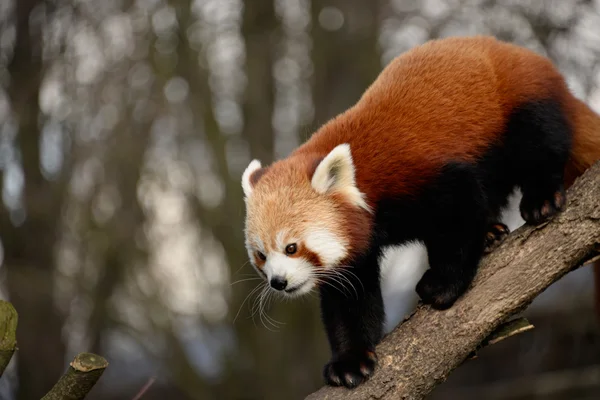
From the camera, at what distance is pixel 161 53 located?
7.42 m

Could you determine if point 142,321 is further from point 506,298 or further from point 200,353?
point 506,298

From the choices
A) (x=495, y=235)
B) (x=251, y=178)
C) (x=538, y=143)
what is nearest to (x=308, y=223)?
(x=251, y=178)

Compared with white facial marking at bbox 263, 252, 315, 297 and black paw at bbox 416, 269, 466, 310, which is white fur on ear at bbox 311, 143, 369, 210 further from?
black paw at bbox 416, 269, 466, 310

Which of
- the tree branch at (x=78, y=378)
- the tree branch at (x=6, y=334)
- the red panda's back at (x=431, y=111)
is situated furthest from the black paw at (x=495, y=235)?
the tree branch at (x=6, y=334)

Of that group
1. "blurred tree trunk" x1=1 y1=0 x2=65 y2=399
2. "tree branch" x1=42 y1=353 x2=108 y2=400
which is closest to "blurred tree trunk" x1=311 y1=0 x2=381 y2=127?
"blurred tree trunk" x1=1 y1=0 x2=65 y2=399

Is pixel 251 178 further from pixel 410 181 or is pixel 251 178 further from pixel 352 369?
pixel 352 369

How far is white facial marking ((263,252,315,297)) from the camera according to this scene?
116 inches

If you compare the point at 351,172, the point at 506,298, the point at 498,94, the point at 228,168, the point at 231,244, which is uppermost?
the point at 498,94

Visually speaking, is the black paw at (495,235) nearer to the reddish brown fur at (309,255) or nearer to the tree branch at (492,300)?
the tree branch at (492,300)

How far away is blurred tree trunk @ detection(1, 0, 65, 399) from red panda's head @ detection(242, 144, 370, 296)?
504cm

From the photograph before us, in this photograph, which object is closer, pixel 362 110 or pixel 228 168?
pixel 362 110

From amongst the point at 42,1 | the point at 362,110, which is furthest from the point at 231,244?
the point at 362,110

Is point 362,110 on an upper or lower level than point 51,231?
upper

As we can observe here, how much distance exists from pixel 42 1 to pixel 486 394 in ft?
21.2
